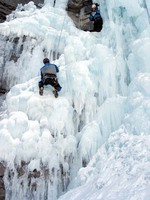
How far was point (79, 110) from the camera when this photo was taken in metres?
8.16

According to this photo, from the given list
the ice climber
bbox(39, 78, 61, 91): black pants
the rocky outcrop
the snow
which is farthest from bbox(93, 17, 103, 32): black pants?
bbox(39, 78, 61, 91): black pants

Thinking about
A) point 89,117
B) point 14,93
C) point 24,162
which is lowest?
point 24,162

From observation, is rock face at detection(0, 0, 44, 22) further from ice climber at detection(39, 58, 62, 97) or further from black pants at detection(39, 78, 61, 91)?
black pants at detection(39, 78, 61, 91)

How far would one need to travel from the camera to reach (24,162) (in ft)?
24.4

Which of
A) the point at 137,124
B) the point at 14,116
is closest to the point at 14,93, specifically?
the point at 14,116

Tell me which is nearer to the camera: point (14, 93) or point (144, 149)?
point (144, 149)

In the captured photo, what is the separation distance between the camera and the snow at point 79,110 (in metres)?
6.62

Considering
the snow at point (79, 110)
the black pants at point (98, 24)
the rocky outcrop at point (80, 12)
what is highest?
the rocky outcrop at point (80, 12)

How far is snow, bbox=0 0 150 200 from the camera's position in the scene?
662 centimetres

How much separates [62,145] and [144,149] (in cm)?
210

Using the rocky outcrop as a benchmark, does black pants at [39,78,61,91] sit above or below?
below

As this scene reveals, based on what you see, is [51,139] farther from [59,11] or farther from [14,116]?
[59,11]

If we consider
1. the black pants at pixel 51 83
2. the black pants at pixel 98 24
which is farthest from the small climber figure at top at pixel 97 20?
the black pants at pixel 51 83

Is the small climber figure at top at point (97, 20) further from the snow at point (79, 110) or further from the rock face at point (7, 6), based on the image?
the rock face at point (7, 6)
